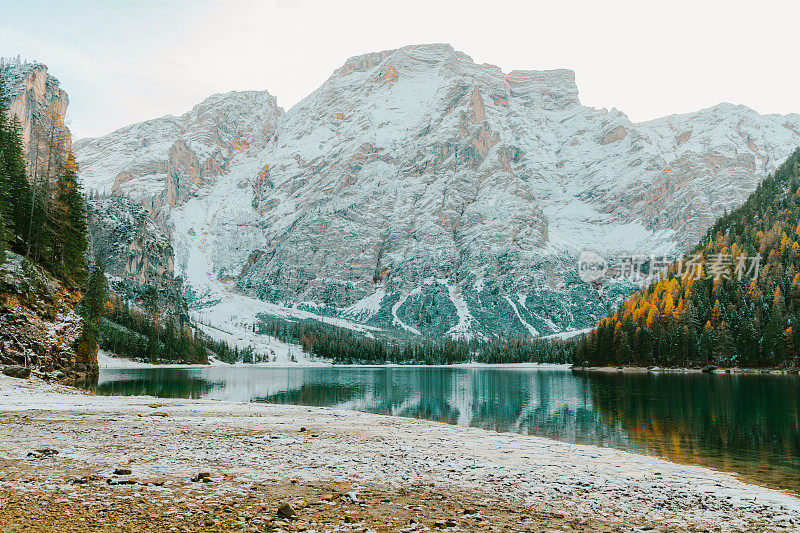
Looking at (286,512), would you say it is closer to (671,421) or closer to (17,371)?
(671,421)

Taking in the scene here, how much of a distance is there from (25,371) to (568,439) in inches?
1700

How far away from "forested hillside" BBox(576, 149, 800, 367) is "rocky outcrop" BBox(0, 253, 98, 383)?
124 m

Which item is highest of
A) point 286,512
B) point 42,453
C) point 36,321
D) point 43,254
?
point 43,254

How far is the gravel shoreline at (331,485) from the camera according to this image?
8.78 meters

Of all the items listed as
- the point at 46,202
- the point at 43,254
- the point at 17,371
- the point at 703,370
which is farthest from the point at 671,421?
the point at 703,370

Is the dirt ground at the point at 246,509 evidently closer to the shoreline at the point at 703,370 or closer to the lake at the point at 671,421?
the lake at the point at 671,421

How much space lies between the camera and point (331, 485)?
1192cm

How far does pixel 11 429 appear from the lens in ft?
57.2

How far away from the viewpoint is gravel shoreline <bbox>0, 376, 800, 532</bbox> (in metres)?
8.78

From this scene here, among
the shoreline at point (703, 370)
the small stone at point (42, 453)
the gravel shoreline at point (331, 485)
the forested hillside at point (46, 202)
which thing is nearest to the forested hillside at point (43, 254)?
the forested hillside at point (46, 202)

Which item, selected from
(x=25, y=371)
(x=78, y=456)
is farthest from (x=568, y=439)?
(x=25, y=371)

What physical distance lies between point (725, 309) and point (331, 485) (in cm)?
13891

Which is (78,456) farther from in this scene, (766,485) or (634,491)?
(766,485)

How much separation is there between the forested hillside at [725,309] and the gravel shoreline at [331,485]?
11487 centimetres
